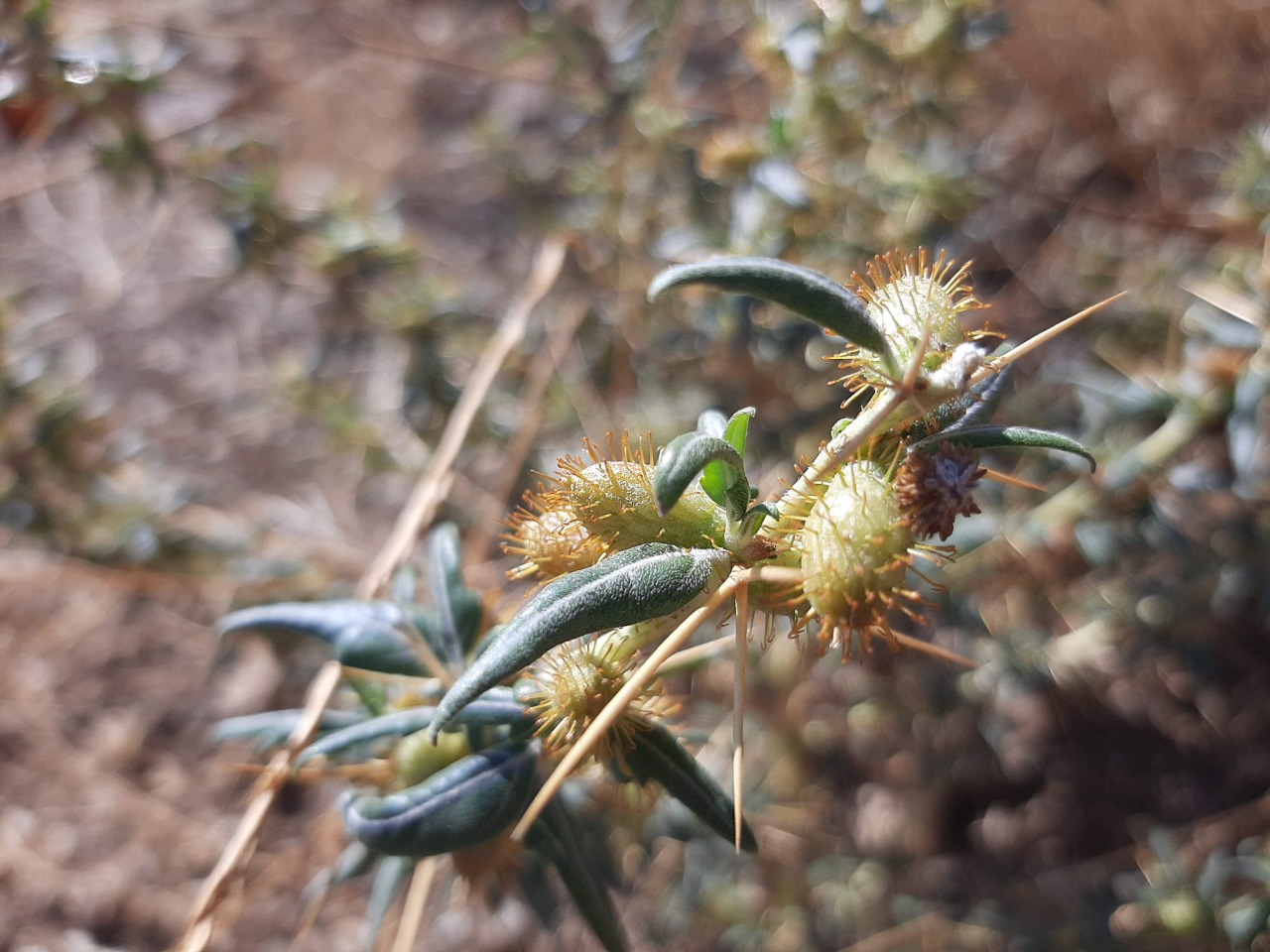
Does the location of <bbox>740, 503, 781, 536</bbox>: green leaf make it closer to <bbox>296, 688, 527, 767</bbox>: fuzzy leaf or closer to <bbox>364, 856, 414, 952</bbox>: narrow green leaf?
<bbox>296, 688, 527, 767</bbox>: fuzzy leaf

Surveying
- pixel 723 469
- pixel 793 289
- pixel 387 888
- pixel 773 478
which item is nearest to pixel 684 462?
pixel 723 469

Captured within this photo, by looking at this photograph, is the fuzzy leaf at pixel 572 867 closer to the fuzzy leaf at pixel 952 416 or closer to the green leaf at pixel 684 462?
the green leaf at pixel 684 462

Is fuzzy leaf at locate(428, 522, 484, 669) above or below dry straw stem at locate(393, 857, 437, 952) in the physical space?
above

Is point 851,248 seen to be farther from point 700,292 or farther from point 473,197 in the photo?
point 473,197

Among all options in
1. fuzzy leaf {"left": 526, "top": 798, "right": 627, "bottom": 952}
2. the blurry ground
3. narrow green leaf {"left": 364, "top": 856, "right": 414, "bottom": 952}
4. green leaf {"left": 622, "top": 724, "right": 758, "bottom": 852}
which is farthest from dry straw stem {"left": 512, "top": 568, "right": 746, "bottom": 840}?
the blurry ground

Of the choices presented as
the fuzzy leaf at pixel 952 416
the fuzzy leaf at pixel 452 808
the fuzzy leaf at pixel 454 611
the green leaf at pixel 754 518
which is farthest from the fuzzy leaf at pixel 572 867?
the fuzzy leaf at pixel 952 416

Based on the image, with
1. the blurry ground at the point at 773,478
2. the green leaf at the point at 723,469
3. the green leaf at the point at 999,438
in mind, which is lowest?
the blurry ground at the point at 773,478
